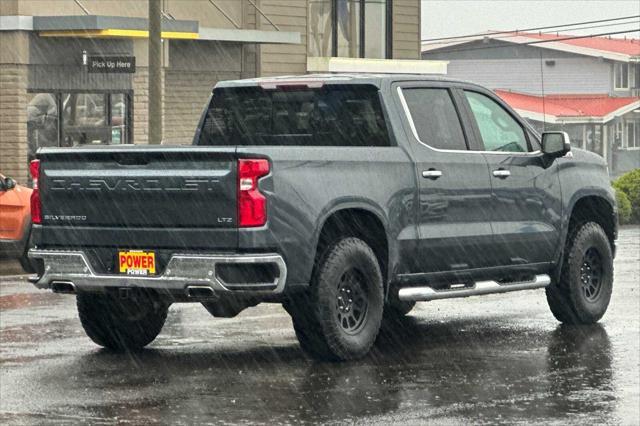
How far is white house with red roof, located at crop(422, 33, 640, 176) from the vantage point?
7694cm

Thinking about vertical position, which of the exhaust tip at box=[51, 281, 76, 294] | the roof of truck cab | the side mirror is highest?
the roof of truck cab

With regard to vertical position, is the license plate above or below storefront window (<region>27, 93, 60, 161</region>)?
below

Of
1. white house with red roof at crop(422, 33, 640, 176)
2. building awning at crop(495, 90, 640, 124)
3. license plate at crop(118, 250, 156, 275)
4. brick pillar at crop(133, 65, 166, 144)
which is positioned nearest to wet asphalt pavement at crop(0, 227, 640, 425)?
license plate at crop(118, 250, 156, 275)

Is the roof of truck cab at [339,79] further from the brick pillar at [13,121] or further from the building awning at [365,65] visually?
the building awning at [365,65]

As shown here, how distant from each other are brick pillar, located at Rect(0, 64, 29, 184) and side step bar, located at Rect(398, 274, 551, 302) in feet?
68.5

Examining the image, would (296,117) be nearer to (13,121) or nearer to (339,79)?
(339,79)

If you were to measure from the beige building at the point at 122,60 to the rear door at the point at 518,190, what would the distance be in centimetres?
1944

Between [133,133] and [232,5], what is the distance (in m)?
4.61

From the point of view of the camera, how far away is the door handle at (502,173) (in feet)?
44.5

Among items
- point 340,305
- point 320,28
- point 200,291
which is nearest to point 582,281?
point 340,305

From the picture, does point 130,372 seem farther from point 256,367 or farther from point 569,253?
point 569,253

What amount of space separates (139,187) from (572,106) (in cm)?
6727

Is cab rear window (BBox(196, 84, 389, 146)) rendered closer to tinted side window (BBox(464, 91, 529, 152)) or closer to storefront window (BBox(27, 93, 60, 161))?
tinted side window (BBox(464, 91, 529, 152))

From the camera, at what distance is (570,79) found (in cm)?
8225
